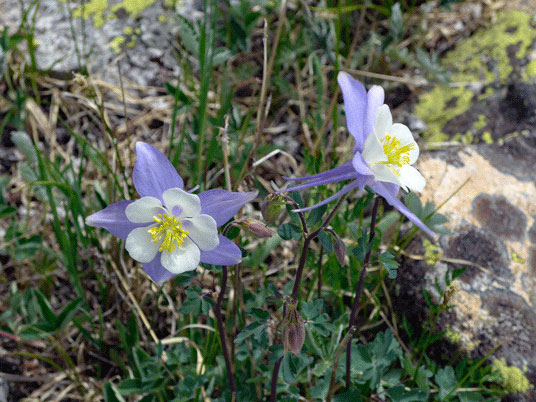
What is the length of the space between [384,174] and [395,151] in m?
0.19

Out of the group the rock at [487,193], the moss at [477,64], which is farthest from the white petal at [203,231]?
the moss at [477,64]

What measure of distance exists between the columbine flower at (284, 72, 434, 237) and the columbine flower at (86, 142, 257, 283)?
0.94 ft

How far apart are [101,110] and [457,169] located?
2.05 meters

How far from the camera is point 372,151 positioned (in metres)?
1.57

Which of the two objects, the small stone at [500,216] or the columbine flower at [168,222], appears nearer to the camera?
the columbine flower at [168,222]

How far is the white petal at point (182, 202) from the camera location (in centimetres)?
161

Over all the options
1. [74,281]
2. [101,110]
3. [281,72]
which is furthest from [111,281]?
[281,72]

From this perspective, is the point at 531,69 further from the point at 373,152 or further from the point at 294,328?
the point at 294,328

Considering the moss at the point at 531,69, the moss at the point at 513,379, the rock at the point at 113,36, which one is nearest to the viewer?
the moss at the point at 513,379

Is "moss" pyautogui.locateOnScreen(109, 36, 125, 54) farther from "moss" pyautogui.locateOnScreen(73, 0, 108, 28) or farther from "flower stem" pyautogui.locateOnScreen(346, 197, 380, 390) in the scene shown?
"flower stem" pyautogui.locateOnScreen(346, 197, 380, 390)

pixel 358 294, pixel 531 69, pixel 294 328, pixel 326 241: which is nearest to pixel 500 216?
pixel 531 69

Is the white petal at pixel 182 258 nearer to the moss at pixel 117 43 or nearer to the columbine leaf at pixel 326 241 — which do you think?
the columbine leaf at pixel 326 241

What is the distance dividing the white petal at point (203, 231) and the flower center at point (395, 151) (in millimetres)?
583

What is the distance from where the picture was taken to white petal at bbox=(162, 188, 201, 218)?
1605 millimetres
